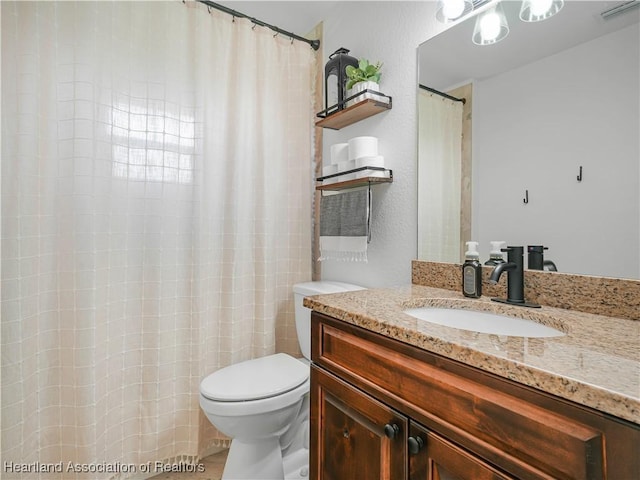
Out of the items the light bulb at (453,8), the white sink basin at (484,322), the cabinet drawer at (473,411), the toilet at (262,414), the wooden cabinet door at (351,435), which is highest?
the light bulb at (453,8)

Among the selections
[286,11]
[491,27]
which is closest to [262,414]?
[491,27]

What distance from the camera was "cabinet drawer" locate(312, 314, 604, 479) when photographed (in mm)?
477

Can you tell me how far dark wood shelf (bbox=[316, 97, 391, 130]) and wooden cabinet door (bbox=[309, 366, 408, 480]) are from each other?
1146 mm

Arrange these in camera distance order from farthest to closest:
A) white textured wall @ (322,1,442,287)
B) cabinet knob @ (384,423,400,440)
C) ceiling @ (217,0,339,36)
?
ceiling @ (217,0,339,36), white textured wall @ (322,1,442,287), cabinet knob @ (384,423,400,440)

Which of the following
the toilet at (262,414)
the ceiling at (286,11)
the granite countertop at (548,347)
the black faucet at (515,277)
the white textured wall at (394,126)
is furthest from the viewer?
the ceiling at (286,11)

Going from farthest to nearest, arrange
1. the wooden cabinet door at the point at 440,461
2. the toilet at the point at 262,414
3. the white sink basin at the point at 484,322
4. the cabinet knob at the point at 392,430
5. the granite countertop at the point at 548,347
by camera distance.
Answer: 1. the toilet at the point at 262,414
2. the white sink basin at the point at 484,322
3. the cabinet knob at the point at 392,430
4. the wooden cabinet door at the point at 440,461
5. the granite countertop at the point at 548,347

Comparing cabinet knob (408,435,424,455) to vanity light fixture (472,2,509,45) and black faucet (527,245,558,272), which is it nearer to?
black faucet (527,245,558,272)

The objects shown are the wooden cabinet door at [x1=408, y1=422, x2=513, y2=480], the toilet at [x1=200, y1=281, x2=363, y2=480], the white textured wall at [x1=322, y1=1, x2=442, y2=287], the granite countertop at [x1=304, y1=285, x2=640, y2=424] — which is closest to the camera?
the granite countertop at [x1=304, y1=285, x2=640, y2=424]

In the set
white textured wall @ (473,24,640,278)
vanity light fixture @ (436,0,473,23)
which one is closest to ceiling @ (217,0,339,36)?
vanity light fixture @ (436,0,473,23)

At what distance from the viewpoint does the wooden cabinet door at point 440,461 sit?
0.58 meters

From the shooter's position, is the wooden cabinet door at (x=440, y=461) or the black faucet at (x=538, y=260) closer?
the wooden cabinet door at (x=440, y=461)

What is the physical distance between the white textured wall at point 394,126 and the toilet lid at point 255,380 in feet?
1.80

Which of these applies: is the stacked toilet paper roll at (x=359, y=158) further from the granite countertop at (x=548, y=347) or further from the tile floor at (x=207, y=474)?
the tile floor at (x=207, y=474)

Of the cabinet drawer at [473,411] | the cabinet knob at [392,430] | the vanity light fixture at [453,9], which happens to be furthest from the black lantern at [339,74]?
the cabinet knob at [392,430]
